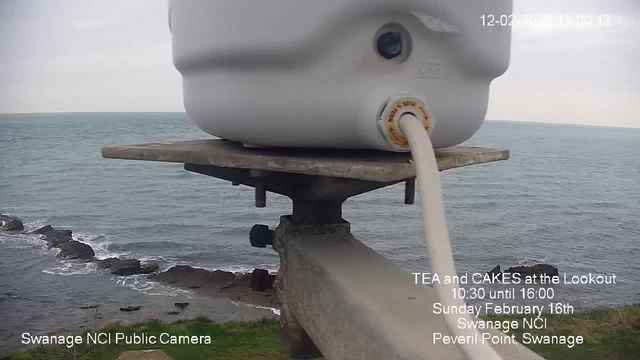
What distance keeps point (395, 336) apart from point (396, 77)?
1.17 m

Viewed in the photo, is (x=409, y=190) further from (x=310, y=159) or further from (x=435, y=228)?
(x=435, y=228)

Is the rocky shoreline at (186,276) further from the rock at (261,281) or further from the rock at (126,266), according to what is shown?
the rock at (261,281)

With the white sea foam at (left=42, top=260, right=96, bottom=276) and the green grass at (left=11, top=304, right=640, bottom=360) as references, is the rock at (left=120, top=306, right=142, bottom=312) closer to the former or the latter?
the white sea foam at (left=42, top=260, right=96, bottom=276)

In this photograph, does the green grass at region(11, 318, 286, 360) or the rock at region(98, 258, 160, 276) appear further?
the rock at region(98, 258, 160, 276)

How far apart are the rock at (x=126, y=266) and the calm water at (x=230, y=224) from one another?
609 millimetres

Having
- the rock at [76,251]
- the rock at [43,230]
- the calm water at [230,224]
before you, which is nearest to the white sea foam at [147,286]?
the calm water at [230,224]

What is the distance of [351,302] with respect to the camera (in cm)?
267

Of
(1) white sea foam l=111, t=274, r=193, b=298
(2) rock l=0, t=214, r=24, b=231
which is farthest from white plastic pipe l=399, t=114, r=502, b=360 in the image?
(2) rock l=0, t=214, r=24, b=231

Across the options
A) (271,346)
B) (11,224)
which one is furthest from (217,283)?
(11,224)

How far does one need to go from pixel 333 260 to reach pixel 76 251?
1946cm

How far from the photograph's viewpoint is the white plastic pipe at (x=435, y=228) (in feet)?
5.93

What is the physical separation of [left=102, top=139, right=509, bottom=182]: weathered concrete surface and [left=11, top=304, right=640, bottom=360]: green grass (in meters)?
4.44

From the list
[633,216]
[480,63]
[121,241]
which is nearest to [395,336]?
[480,63]

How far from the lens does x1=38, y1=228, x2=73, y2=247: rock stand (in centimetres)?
2185
